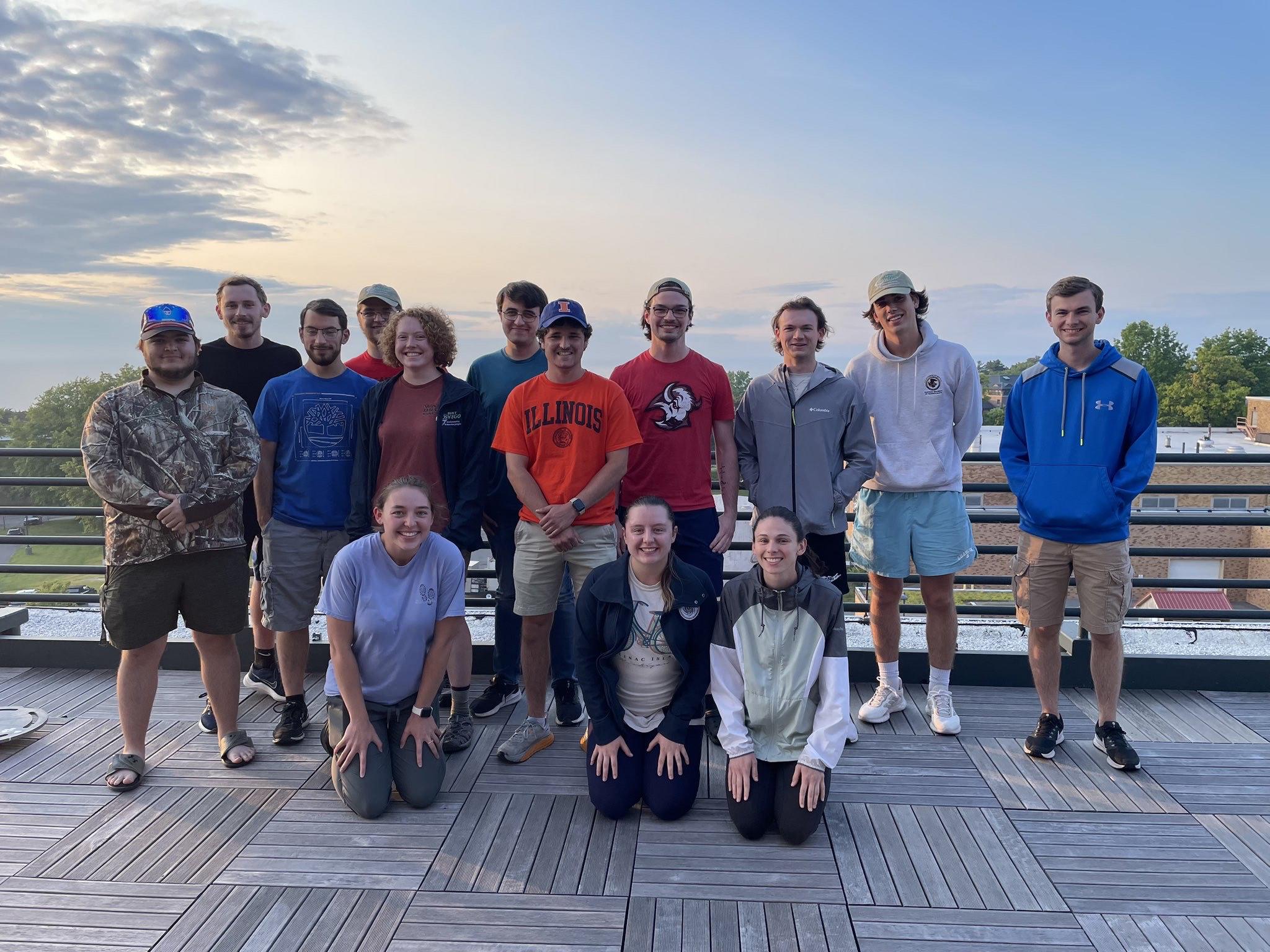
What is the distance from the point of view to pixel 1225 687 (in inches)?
187

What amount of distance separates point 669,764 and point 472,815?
813mm

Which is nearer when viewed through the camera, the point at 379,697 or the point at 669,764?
the point at 669,764

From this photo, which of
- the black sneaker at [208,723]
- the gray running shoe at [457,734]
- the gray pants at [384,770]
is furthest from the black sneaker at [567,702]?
the black sneaker at [208,723]

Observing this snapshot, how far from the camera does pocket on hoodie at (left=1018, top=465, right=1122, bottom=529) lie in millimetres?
3672

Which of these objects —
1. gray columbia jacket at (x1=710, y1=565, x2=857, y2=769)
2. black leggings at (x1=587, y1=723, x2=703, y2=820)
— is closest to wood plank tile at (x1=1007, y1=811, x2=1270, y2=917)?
gray columbia jacket at (x1=710, y1=565, x2=857, y2=769)

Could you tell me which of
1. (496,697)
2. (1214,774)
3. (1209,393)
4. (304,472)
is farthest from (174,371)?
(1209,393)

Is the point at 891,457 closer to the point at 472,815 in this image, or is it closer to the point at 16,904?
the point at 472,815

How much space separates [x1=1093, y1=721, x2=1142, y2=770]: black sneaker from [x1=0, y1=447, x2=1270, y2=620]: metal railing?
81 cm

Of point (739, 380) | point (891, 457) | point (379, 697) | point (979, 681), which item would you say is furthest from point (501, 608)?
point (739, 380)

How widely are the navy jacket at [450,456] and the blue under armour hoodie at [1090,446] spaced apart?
2.53 meters

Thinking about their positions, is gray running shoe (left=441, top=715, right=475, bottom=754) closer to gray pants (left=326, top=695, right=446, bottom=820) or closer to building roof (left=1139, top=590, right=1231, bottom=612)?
gray pants (left=326, top=695, right=446, bottom=820)

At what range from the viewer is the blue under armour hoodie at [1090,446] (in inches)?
145

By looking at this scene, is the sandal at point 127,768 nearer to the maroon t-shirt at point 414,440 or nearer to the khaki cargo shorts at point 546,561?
the maroon t-shirt at point 414,440

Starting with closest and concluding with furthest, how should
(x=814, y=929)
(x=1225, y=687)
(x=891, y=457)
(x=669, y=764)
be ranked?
(x=814, y=929) → (x=669, y=764) → (x=891, y=457) → (x=1225, y=687)
